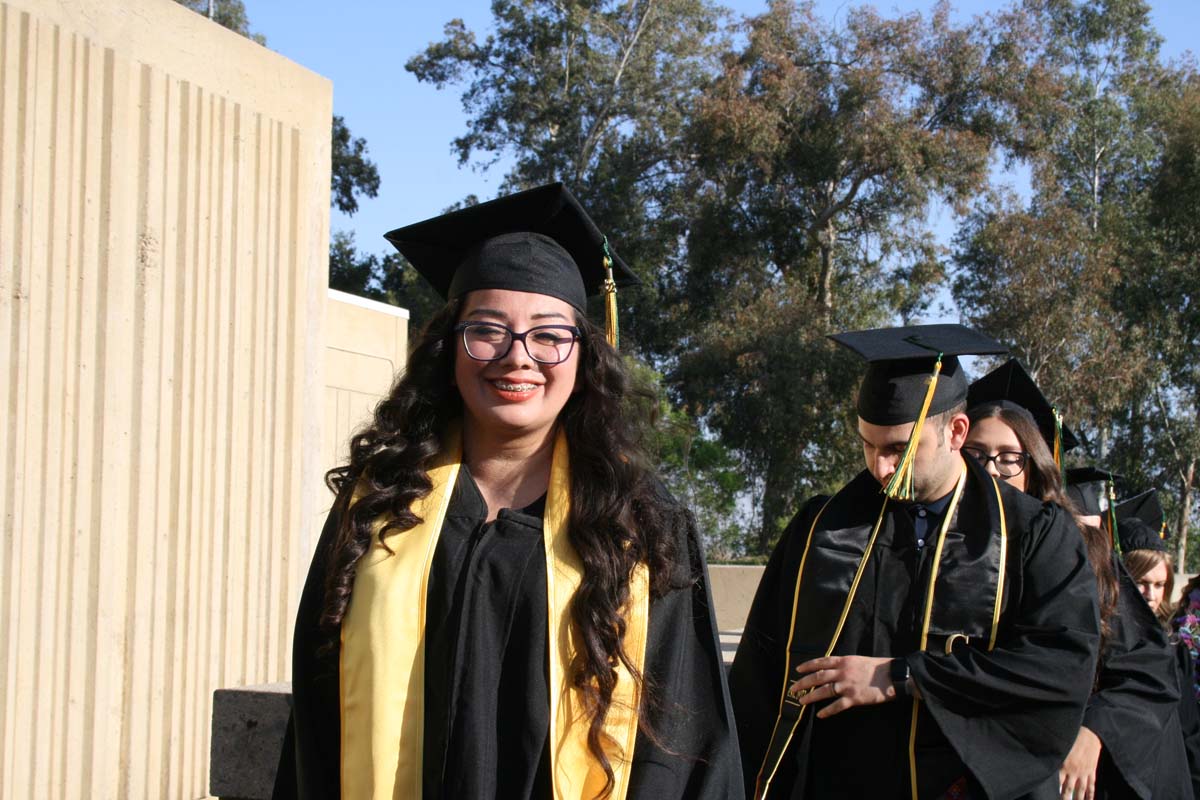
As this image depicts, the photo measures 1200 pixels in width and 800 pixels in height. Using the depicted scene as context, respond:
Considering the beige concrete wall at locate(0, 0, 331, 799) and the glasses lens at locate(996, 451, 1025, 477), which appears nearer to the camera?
the glasses lens at locate(996, 451, 1025, 477)

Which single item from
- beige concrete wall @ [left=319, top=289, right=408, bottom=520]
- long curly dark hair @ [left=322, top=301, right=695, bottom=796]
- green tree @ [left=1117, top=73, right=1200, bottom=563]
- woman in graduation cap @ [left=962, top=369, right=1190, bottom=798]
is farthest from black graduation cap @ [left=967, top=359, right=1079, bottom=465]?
green tree @ [left=1117, top=73, right=1200, bottom=563]

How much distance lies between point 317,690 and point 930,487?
177 cm

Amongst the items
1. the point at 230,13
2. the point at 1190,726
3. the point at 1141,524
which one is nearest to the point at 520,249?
the point at 1190,726

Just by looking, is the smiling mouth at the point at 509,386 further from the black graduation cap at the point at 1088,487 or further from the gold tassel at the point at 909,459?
the black graduation cap at the point at 1088,487

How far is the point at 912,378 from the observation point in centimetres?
358

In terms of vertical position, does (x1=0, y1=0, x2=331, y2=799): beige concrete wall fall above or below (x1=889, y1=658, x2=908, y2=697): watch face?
above

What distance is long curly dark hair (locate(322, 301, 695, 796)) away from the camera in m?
2.37

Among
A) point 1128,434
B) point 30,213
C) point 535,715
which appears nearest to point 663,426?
point 535,715

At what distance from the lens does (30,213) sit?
496 cm

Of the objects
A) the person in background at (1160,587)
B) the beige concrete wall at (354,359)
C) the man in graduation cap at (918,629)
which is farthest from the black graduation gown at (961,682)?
the beige concrete wall at (354,359)

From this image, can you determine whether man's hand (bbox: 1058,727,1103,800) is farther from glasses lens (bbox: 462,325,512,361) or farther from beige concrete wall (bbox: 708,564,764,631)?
beige concrete wall (bbox: 708,564,764,631)

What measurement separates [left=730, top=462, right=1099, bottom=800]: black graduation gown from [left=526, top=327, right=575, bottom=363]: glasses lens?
124 cm

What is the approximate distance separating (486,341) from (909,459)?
4.67 feet

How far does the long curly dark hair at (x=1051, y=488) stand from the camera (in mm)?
3898
